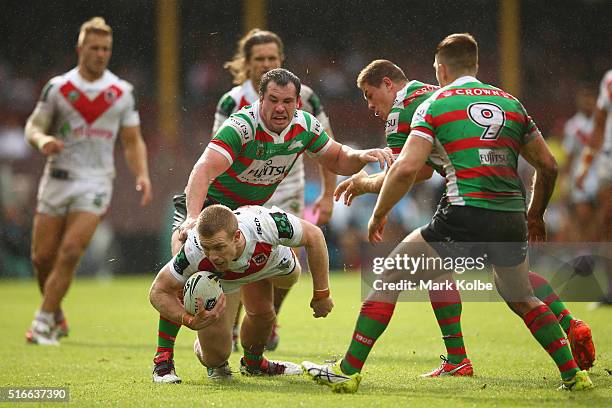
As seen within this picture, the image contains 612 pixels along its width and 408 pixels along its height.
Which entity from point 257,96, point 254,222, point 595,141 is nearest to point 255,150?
point 254,222

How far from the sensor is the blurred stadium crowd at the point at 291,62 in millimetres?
17500

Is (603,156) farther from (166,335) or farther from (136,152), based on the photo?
(166,335)

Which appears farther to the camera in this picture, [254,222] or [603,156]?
[603,156]

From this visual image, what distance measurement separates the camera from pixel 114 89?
9.47 meters

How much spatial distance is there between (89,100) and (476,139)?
4839mm

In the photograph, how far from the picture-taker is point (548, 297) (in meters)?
6.29

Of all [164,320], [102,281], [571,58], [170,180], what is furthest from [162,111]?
[164,320]

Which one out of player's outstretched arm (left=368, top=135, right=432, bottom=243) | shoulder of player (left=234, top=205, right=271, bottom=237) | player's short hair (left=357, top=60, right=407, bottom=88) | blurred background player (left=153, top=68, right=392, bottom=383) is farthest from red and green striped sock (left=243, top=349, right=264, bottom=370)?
player's short hair (left=357, top=60, right=407, bottom=88)

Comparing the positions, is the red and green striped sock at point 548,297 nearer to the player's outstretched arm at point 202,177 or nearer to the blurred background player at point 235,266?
the blurred background player at point 235,266

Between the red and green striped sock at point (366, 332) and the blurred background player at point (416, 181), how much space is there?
903 mm

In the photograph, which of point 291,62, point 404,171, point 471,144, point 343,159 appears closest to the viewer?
point 404,171

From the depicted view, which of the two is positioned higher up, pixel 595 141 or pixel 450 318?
pixel 595 141

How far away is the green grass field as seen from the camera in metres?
5.44

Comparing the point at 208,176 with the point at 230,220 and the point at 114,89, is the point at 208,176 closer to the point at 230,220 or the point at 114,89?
the point at 230,220
